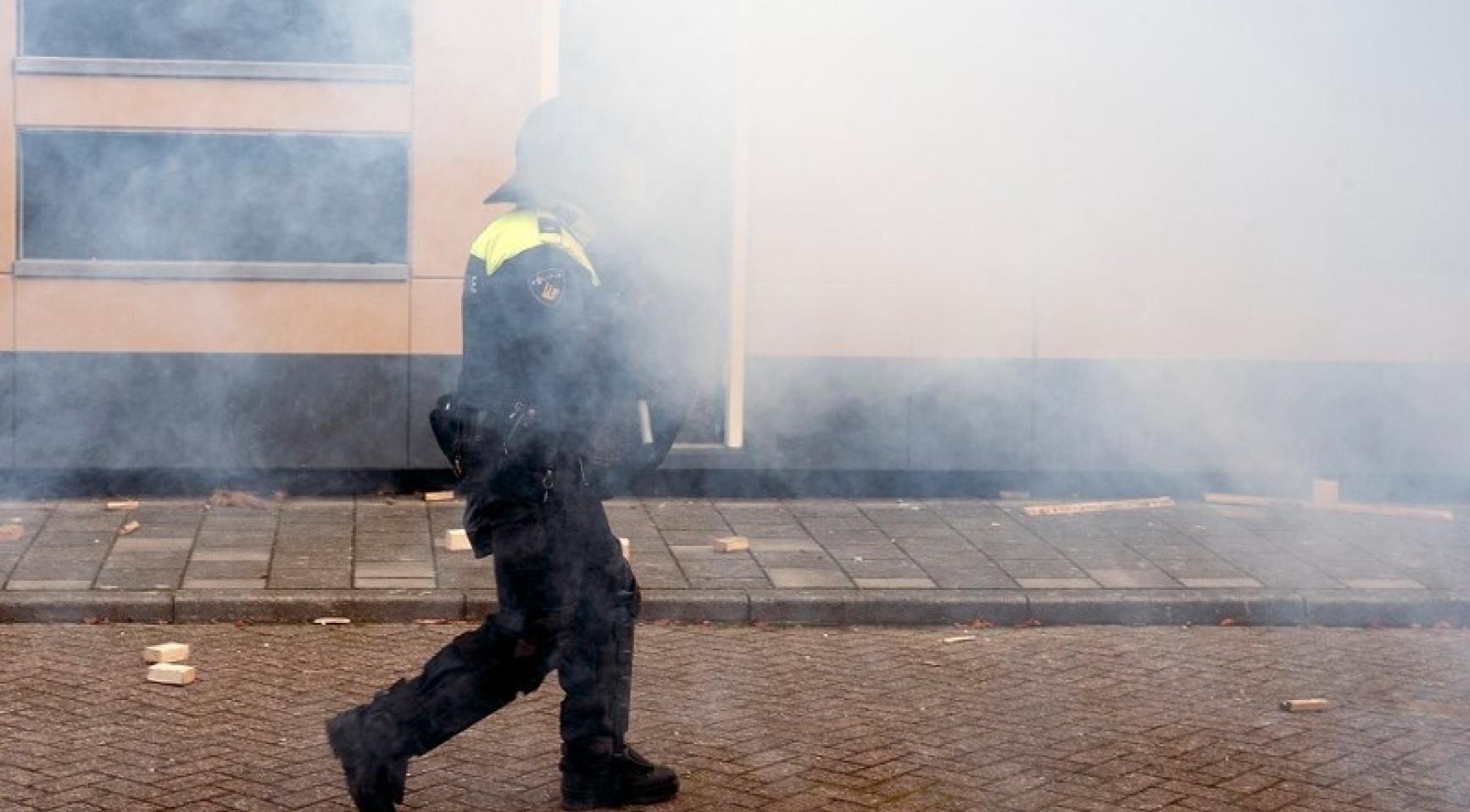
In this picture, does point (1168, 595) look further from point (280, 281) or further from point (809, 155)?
point (280, 281)

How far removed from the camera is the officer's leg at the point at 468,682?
3947 mm

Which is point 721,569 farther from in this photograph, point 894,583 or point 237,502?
point 237,502

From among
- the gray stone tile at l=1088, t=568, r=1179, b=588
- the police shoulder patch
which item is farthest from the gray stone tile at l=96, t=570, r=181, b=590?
the gray stone tile at l=1088, t=568, r=1179, b=588

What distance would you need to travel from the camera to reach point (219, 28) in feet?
17.8

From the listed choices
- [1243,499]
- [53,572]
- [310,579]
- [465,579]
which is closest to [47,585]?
[53,572]

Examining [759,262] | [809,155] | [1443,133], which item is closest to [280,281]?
[759,262]

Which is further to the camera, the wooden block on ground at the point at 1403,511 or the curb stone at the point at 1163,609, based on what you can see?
the wooden block on ground at the point at 1403,511

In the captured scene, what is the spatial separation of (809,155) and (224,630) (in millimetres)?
2492

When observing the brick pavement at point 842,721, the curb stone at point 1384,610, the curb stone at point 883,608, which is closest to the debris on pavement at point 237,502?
the brick pavement at point 842,721

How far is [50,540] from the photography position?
22.9 feet

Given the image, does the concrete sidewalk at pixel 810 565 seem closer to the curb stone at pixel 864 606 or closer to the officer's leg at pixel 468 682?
the curb stone at pixel 864 606

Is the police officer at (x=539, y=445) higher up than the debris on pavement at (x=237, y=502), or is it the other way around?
the police officer at (x=539, y=445)

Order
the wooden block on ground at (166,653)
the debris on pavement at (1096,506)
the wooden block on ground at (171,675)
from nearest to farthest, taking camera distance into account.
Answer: the wooden block on ground at (171,675), the wooden block on ground at (166,653), the debris on pavement at (1096,506)

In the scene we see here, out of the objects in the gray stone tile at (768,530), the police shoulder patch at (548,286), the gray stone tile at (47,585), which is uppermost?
the police shoulder patch at (548,286)
